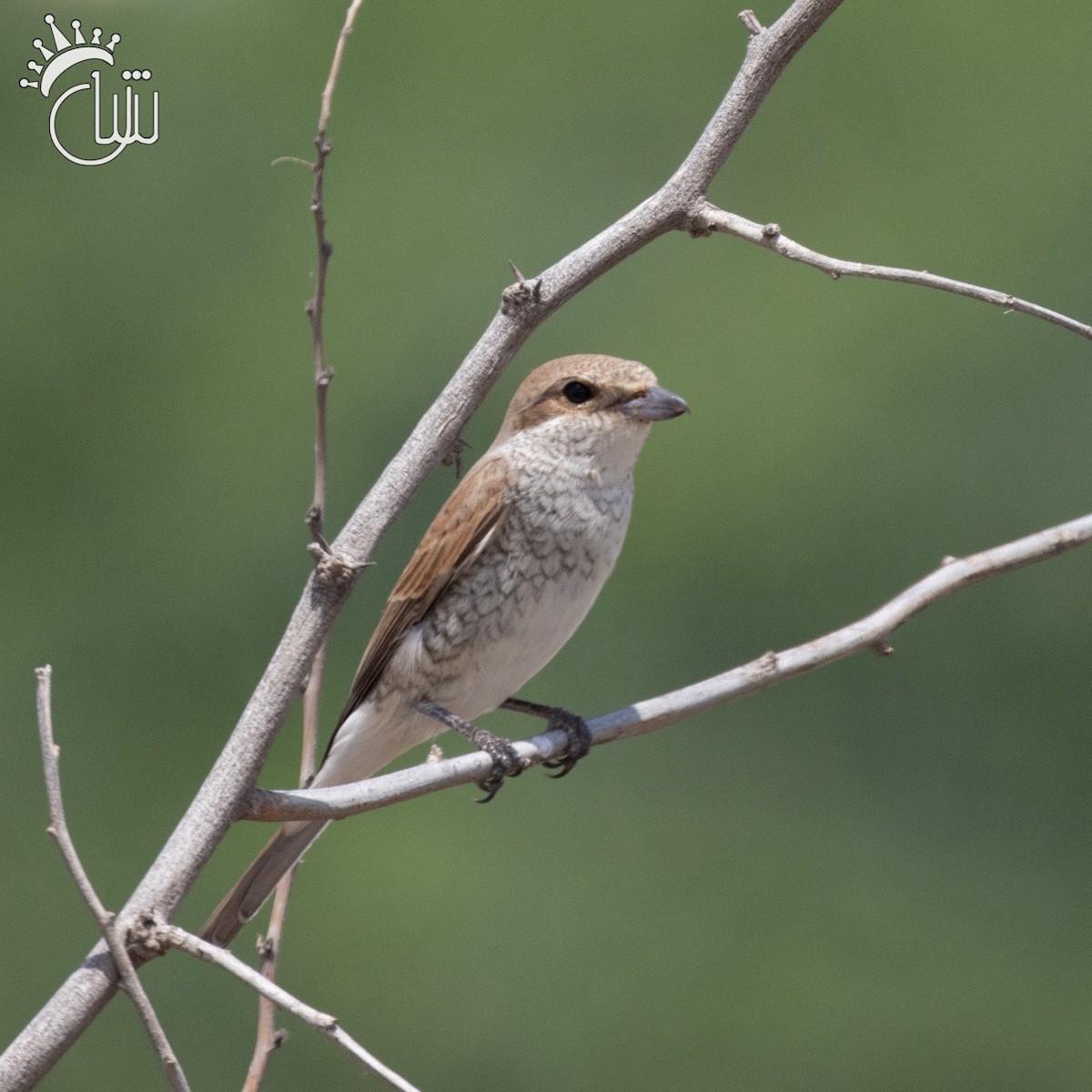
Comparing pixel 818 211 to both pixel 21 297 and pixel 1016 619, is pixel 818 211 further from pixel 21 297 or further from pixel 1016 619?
pixel 21 297

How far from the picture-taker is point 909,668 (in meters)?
3.71

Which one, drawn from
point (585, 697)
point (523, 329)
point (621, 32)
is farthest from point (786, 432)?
point (523, 329)

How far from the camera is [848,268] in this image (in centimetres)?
92

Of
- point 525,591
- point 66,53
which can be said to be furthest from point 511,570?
point 66,53

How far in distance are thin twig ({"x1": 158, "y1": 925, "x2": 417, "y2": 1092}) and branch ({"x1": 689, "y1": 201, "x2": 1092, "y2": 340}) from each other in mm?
561

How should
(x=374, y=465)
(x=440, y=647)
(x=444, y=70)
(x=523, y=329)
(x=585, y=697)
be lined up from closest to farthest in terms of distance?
(x=523, y=329) → (x=440, y=647) → (x=585, y=697) → (x=374, y=465) → (x=444, y=70)

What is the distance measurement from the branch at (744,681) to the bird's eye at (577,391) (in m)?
0.75

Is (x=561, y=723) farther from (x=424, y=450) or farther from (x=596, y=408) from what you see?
(x=424, y=450)

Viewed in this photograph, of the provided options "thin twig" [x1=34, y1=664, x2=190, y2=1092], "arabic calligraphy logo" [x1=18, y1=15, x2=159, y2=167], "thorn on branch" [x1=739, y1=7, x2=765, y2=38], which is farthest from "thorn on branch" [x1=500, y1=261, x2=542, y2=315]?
"arabic calligraphy logo" [x1=18, y1=15, x2=159, y2=167]

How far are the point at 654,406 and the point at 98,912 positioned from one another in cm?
104

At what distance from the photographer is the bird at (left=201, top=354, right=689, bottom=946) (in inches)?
69.5

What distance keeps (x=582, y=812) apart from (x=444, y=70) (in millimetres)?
2143

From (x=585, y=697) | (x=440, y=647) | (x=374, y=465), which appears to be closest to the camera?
(x=440, y=647)

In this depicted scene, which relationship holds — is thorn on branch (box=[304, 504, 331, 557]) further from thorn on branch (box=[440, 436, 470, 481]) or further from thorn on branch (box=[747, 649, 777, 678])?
thorn on branch (box=[747, 649, 777, 678])
